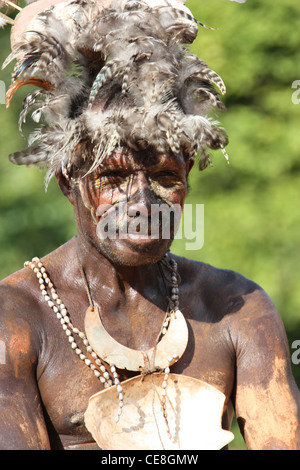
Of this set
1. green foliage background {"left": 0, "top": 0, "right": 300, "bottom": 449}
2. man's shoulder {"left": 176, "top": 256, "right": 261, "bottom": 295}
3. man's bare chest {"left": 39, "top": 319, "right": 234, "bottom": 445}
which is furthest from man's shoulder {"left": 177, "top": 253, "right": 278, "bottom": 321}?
green foliage background {"left": 0, "top": 0, "right": 300, "bottom": 449}

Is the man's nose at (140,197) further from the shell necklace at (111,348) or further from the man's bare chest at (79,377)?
the man's bare chest at (79,377)

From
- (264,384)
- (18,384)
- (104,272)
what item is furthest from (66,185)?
(264,384)

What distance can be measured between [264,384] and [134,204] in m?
0.80

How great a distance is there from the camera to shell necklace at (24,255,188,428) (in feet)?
10.2

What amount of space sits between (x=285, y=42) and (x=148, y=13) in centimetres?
346

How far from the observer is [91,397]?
118 inches

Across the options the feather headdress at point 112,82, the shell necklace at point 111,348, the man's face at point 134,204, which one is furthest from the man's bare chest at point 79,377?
the feather headdress at point 112,82

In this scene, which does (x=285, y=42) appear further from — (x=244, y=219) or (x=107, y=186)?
(x=107, y=186)

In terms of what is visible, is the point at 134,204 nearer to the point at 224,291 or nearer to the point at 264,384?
the point at 224,291

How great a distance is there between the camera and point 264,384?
316 cm

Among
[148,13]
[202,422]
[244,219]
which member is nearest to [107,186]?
[148,13]

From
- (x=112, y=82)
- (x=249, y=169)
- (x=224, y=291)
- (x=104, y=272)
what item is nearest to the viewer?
(x=112, y=82)

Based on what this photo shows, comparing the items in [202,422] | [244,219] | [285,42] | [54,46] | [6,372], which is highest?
[54,46]

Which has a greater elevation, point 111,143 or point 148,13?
point 148,13
